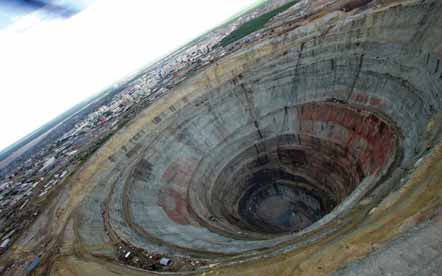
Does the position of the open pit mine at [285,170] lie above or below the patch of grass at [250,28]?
below

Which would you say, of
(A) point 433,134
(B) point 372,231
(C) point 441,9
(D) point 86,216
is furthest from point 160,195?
(C) point 441,9

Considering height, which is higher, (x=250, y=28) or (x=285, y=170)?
(x=250, y=28)

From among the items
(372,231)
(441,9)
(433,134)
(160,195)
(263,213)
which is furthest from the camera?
(263,213)

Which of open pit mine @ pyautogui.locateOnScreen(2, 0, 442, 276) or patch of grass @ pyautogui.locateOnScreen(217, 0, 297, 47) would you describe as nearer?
open pit mine @ pyautogui.locateOnScreen(2, 0, 442, 276)

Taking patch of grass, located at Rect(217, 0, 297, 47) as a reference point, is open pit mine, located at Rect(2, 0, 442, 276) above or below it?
below

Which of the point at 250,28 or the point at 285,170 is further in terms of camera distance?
the point at 250,28

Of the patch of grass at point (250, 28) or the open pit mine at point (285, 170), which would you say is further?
the patch of grass at point (250, 28)

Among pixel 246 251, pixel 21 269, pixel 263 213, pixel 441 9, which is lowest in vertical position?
pixel 263 213

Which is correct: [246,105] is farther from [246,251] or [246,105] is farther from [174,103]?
[246,251]
